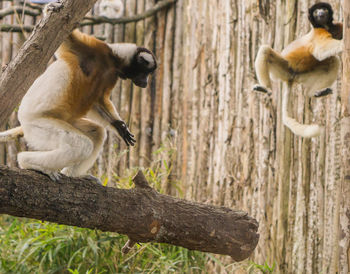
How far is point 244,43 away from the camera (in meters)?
5.34

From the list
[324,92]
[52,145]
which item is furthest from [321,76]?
[52,145]

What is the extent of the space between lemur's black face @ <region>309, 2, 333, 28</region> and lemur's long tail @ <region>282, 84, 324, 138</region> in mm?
691

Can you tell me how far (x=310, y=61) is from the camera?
448cm

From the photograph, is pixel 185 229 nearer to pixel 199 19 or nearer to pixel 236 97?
pixel 236 97

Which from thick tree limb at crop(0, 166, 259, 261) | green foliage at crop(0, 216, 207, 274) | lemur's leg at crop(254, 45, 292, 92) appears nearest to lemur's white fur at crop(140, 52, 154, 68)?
thick tree limb at crop(0, 166, 259, 261)

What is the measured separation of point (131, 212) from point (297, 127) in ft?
5.54

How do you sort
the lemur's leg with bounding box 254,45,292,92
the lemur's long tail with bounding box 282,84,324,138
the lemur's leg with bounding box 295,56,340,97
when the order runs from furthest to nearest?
the lemur's leg with bounding box 254,45,292,92
the lemur's leg with bounding box 295,56,340,97
the lemur's long tail with bounding box 282,84,324,138

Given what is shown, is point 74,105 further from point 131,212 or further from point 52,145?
point 131,212

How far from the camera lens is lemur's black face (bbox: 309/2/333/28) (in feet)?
13.1

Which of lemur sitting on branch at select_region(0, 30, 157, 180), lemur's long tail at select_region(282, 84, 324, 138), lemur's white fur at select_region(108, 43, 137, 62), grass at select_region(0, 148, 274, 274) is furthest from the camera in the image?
grass at select_region(0, 148, 274, 274)

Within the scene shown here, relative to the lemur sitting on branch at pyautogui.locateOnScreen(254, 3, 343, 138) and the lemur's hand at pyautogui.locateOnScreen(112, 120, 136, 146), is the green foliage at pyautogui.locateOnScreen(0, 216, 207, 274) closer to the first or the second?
the lemur's hand at pyautogui.locateOnScreen(112, 120, 136, 146)

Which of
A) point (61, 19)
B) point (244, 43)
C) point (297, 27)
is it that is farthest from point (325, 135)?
point (61, 19)

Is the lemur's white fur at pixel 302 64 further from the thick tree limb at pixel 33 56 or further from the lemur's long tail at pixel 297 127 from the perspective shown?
the thick tree limb at pixel 33 56

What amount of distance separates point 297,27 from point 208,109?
170cm
